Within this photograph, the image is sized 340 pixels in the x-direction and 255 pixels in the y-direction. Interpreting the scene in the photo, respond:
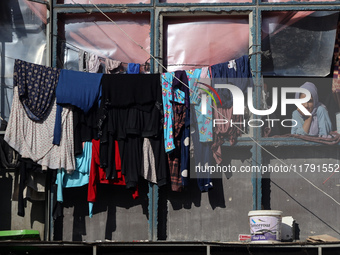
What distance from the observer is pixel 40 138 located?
10.3 metres

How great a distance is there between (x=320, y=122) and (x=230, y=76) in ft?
4.61

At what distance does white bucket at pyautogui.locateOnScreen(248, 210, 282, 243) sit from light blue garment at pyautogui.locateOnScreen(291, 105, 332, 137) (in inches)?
57.8

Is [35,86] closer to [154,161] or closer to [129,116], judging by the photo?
[129,116]

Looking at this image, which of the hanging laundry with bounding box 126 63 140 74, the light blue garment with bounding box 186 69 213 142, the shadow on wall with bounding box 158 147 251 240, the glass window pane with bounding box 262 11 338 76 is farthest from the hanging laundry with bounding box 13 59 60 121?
the glass window pane with bounding box 262 11 338 76

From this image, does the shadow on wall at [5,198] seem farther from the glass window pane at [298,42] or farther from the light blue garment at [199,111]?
the glass window pane at [298,42]

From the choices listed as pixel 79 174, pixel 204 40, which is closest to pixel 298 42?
pixel 204 40

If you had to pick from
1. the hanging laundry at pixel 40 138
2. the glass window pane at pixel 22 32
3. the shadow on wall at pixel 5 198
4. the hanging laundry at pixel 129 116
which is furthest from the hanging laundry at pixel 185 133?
the shadow on wall at pixel 5 198

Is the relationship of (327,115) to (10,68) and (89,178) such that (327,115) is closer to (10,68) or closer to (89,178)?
(89,178)

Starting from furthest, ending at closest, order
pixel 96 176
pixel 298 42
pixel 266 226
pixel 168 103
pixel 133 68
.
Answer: pixel 298 42 → pixel 133 68 → pixel 168 103 → pixel 96 176 → pixel 266 226

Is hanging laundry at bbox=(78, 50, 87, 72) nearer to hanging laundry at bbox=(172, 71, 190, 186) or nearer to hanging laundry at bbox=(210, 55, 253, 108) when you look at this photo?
hanging laundry at bbox=(172, 71, 190, 186)

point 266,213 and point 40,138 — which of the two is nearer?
point 266,213

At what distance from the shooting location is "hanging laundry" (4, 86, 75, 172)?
33.4 feet

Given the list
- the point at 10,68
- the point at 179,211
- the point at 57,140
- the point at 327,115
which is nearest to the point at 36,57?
the point at 10,68

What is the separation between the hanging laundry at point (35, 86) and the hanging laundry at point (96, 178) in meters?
0.84
